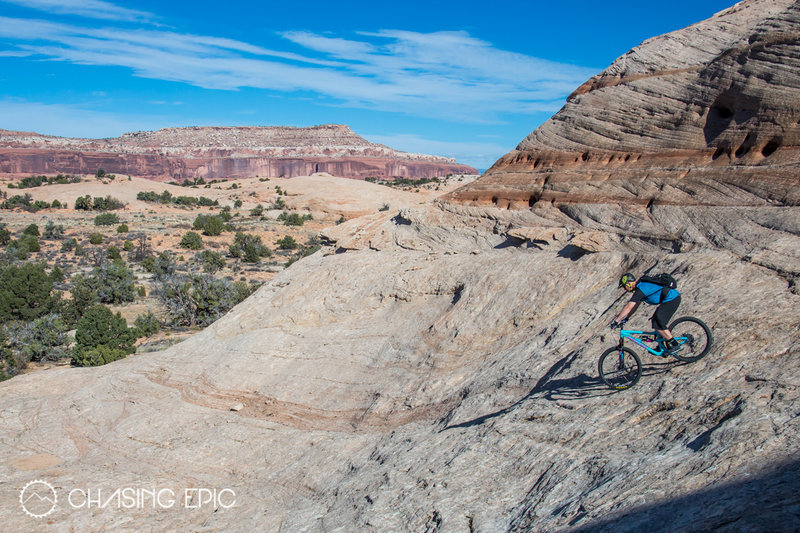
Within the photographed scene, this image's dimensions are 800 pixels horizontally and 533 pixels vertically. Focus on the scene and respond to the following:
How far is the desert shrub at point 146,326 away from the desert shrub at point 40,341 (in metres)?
2.18

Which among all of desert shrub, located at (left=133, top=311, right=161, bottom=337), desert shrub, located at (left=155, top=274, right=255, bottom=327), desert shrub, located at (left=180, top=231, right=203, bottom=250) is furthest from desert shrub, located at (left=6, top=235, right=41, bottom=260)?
desert shrub, located at (left=133, top=311, right=161, bottom=337)

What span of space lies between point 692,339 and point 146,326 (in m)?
17.8

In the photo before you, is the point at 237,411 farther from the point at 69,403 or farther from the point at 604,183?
the point at 604,183

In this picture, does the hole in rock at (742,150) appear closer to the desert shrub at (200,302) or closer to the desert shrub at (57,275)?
the desert shrub at (200,302)

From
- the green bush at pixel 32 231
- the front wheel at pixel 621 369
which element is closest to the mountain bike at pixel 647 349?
the front wheel at pixel 621 369

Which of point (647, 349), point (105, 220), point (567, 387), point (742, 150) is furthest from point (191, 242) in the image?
point (647, 349)

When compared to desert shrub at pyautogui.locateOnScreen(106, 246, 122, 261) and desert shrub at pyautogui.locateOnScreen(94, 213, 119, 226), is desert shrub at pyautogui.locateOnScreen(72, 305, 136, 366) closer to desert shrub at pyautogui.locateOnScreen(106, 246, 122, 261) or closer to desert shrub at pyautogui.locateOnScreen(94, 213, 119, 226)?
desert shrub at pyautogui.locateOnScreen(106, 246, 122, 261)

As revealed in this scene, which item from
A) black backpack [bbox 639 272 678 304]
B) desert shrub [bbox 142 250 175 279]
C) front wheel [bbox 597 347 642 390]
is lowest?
desert shrub [bbox 142 250 175 279]

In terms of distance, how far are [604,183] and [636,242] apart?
189 cm

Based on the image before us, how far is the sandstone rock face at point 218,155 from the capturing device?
105 metres

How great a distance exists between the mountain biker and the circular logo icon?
7483 mm

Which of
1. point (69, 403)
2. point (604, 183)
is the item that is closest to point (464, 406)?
point (604, 183)

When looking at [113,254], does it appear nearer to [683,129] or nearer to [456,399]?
A: [456,399]

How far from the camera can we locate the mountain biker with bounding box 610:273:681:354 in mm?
6086
